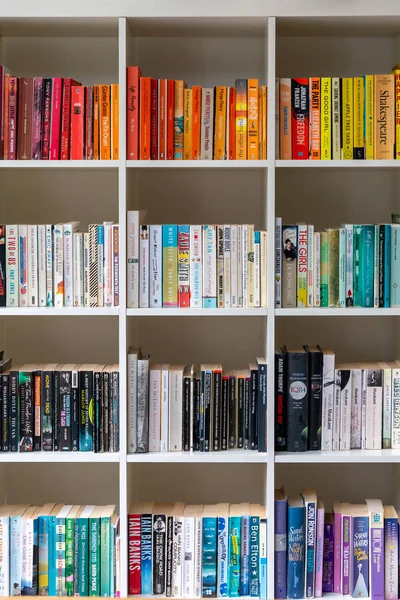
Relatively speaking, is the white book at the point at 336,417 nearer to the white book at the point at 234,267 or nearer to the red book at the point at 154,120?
the white book at the point at 234,267

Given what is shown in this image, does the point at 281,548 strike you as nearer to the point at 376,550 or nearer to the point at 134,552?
the point at 376,550

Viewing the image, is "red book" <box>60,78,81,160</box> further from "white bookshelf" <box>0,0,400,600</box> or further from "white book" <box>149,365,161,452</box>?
"white book" <box>149,365,161,452</box>

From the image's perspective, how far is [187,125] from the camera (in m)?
2.37

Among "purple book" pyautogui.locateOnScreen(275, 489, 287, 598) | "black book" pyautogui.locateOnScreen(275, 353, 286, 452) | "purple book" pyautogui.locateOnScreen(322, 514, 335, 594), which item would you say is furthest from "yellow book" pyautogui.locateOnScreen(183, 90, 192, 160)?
"purple book" pyautogui.locateOnScreen(322, 514, 335, 594)

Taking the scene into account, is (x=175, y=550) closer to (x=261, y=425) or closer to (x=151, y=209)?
(x=261, y=425)

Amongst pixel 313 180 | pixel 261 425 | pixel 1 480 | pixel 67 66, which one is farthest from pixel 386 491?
pixel 67 66

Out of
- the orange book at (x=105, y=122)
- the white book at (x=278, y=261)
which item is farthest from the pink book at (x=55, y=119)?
the white book at (x=278, y=261)

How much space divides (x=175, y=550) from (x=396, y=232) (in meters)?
1.14

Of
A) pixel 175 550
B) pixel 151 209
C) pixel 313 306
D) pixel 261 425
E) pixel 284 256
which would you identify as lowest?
pixel 175 550

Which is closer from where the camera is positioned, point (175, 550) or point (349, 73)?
point (175, 550)

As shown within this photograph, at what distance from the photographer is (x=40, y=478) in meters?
2.72

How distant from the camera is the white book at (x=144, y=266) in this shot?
7.76 ft

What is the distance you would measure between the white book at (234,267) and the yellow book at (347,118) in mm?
387

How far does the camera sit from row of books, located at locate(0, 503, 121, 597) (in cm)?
240
